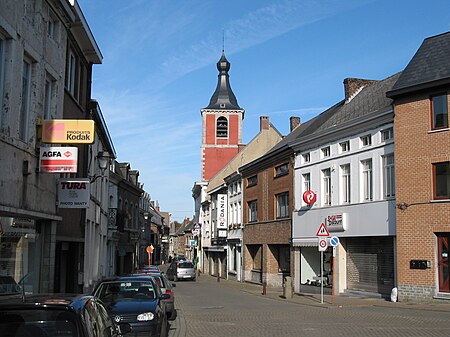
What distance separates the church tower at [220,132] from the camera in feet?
241

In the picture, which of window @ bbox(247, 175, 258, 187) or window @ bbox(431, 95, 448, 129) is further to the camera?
window @ bbox(247, 175, 258, 187)

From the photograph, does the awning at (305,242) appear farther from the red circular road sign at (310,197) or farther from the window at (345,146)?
the window at (345,146)

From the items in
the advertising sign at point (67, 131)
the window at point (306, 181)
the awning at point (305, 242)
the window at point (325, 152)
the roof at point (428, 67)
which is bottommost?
the awning at point (305, 242)

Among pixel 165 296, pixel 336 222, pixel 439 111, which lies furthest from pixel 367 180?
pixel 165 296

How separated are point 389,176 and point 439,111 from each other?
343 centimetres

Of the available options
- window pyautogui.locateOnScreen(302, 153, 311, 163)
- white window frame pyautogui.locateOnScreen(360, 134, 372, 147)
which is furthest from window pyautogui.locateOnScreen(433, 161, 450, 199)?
window pyautogui.locateOnScreen(302, 153, 311, 163)

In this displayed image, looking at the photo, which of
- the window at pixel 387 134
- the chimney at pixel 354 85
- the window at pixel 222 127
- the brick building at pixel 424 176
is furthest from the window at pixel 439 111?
the window at pixel 222 127

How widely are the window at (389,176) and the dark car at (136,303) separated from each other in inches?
502

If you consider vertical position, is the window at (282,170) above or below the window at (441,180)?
above

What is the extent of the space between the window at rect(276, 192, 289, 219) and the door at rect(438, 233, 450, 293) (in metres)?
12.5

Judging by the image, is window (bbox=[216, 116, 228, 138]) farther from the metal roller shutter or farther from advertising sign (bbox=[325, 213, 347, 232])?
the metal roller shutter

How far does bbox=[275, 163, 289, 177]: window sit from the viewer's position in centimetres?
3249

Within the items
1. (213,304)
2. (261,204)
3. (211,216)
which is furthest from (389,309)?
(211,216)

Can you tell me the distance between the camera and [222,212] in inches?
1889
